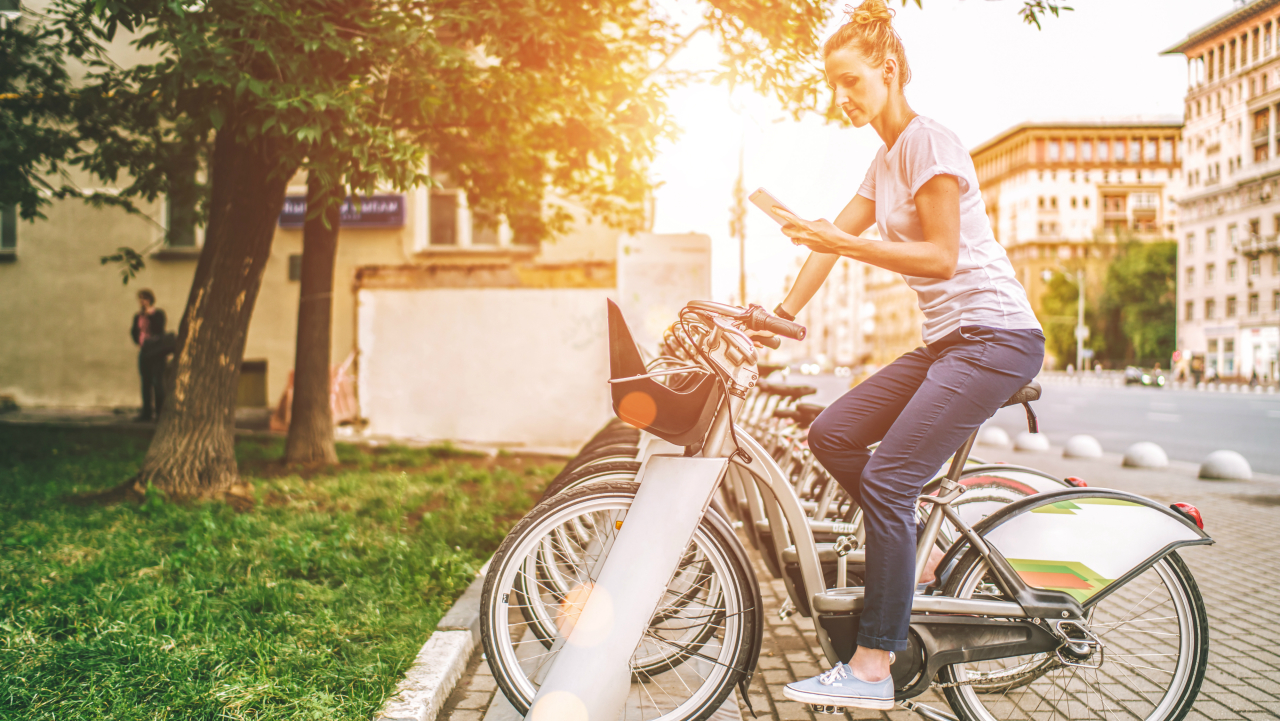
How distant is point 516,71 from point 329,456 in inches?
175

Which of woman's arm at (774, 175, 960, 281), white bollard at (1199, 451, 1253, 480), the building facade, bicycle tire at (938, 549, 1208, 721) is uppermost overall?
the building facade

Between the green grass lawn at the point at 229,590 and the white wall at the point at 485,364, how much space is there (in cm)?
482

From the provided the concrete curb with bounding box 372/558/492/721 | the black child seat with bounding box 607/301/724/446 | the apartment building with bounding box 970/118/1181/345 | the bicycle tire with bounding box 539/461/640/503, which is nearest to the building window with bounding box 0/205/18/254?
the concrete curb with bounding box 372/558/492/721

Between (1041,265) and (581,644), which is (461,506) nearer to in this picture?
(581,644)

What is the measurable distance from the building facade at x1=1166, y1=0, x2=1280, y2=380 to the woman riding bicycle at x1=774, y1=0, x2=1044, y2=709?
3966 millimetres

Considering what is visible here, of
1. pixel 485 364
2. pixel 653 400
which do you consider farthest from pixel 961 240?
pixel 485 364

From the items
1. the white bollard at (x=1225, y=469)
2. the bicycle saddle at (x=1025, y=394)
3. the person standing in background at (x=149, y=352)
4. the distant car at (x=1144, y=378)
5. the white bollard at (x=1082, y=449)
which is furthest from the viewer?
the distant car at (x=1144, y=378)

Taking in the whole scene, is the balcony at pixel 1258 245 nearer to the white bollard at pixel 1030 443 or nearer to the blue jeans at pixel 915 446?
the white bollard at pixel 1030 443

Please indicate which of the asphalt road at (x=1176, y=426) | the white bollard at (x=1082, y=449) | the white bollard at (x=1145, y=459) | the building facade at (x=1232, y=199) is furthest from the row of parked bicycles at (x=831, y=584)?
the white bollard at (x=1082, y=449)

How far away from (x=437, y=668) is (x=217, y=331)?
419cm

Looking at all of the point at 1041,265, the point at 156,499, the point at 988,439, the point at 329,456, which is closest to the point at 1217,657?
the point at 156,499

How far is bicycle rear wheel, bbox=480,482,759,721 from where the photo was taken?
94.1 inches

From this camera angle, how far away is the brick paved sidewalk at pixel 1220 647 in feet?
9.18

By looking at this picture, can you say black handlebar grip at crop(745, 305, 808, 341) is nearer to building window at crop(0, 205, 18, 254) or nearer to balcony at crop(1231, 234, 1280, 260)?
building window at crop(0, 205, 18, 254)
